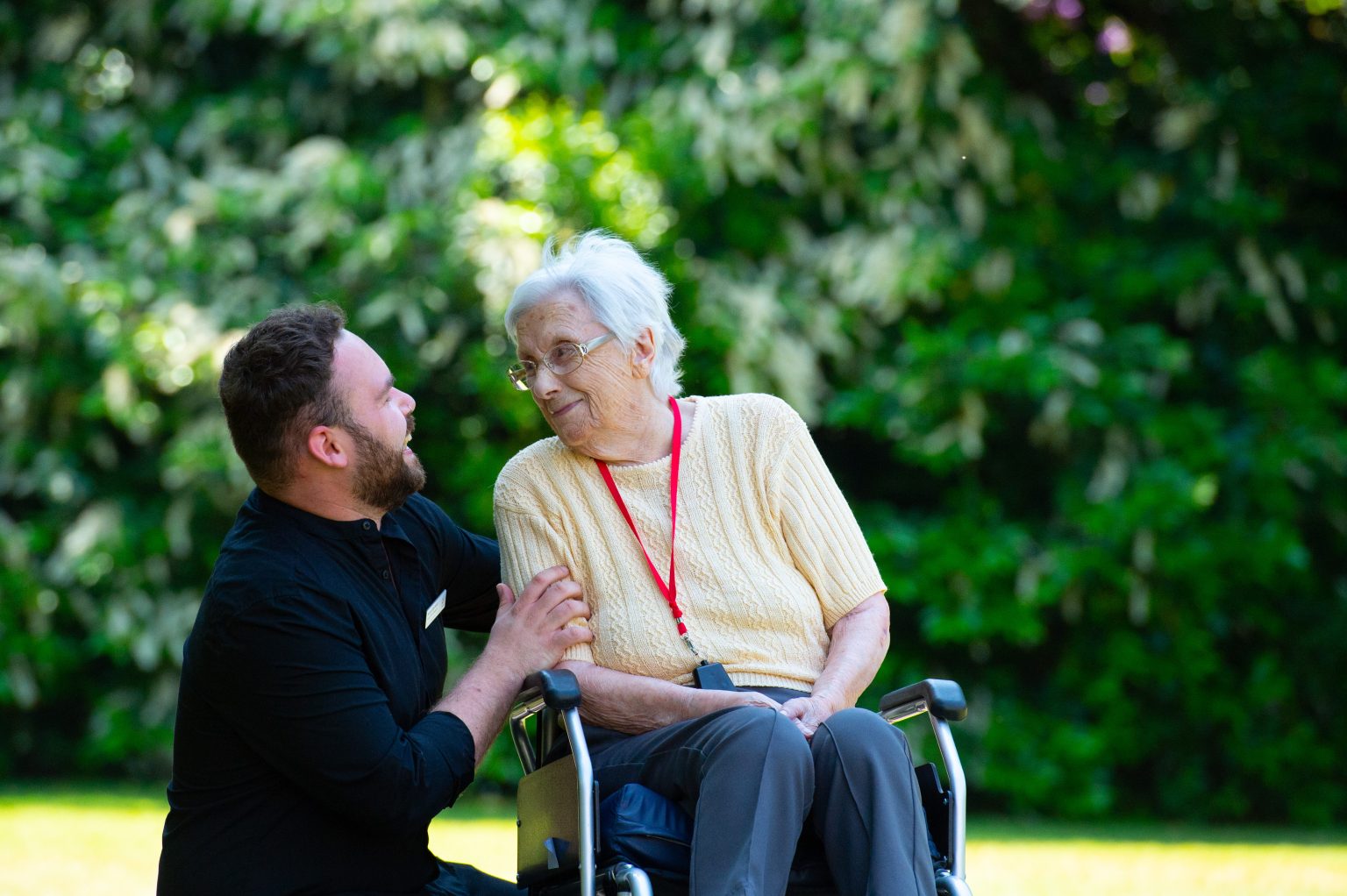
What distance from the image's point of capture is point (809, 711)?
246 centimetres

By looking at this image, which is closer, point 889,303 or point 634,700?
point 634,700

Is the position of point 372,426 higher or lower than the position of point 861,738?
higher

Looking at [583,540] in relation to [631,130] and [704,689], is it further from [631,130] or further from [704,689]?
[631,130]

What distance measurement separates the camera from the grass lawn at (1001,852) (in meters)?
4.59

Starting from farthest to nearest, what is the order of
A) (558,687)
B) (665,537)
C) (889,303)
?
(889,303), (665,537), (558,687)

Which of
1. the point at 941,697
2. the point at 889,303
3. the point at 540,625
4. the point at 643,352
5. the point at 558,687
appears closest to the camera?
the point at 558,687

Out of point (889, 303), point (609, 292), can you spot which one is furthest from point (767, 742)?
point (889, 303)

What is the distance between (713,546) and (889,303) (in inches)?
152

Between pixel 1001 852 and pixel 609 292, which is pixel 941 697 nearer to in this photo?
pixel 609 292

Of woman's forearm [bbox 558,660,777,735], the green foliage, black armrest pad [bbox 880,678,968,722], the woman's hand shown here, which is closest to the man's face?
woman's forearm [bbox 558,660,777,735]

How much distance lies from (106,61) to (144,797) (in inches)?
138

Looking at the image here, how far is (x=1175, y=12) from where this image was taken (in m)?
6.87

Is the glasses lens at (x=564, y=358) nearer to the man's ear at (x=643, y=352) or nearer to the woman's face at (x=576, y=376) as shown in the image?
the woman's face at (x=576, y=376)

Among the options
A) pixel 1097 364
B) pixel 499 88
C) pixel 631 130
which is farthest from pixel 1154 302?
pixel 499 88
